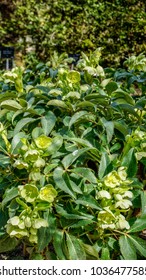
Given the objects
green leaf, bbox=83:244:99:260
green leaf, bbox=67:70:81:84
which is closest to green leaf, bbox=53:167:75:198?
green leaf, bbox=83:244:99:260

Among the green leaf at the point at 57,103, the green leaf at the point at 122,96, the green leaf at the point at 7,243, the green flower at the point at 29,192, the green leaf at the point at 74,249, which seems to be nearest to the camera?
the green flower at the point at 29,192

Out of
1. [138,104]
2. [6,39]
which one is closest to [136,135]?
[138,104]

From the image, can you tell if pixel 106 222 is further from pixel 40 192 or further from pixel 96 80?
pixel 96 80

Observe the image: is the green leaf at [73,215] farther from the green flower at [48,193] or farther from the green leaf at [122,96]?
the green leaf at [122,96]

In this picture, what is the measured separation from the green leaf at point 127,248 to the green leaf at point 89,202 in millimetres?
143

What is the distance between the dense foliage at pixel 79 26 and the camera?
5625 mm

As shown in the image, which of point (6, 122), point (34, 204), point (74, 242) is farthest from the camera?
point (6, 122)

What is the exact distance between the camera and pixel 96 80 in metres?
1.76

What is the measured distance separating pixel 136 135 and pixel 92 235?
35cm

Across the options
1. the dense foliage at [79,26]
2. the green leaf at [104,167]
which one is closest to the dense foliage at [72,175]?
the green leaf at [104,167]

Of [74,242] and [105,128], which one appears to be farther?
[105,128]

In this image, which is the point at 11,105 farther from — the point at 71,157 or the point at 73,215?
the point at 73,215

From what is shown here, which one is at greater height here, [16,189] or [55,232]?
[16,189]

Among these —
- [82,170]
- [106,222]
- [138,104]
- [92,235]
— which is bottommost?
[92,235]
